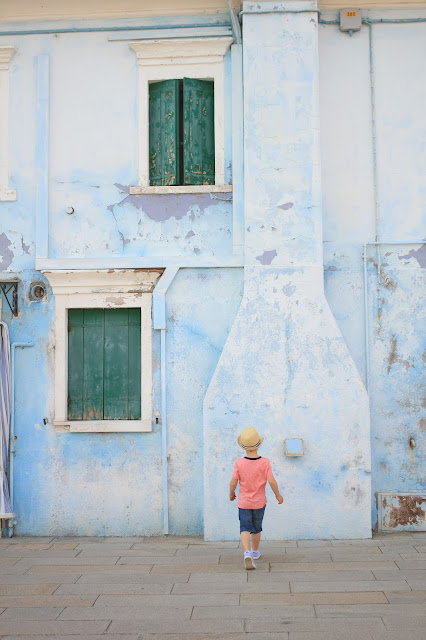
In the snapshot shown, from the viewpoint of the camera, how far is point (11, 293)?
10.4 metres

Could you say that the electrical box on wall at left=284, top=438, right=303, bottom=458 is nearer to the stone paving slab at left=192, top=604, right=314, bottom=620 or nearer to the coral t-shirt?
the coral t-shirt

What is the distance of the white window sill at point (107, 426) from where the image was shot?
10.1 m

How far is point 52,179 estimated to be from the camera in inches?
412

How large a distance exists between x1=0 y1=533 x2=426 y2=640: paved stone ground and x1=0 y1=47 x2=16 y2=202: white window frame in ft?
15.4

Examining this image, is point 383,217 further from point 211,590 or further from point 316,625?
point 316,625

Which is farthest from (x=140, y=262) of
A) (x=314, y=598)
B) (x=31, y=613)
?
(x=314, y=598)

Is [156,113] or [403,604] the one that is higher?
[156,113]

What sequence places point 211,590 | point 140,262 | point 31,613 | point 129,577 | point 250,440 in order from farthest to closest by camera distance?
point 140,262
point 250,440
point 129,577
point 211,590
point 31,613

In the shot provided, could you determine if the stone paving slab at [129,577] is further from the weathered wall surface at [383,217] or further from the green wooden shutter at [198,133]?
the green wooden shutter at [198,133]

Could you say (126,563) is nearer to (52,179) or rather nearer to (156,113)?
(52,179)

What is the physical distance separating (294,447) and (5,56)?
6.61 m

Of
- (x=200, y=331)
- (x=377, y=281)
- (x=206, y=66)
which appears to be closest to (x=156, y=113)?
(x=206, y=66)

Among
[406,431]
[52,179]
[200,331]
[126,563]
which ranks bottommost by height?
[126,563]

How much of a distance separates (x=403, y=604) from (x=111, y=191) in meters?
6.41
